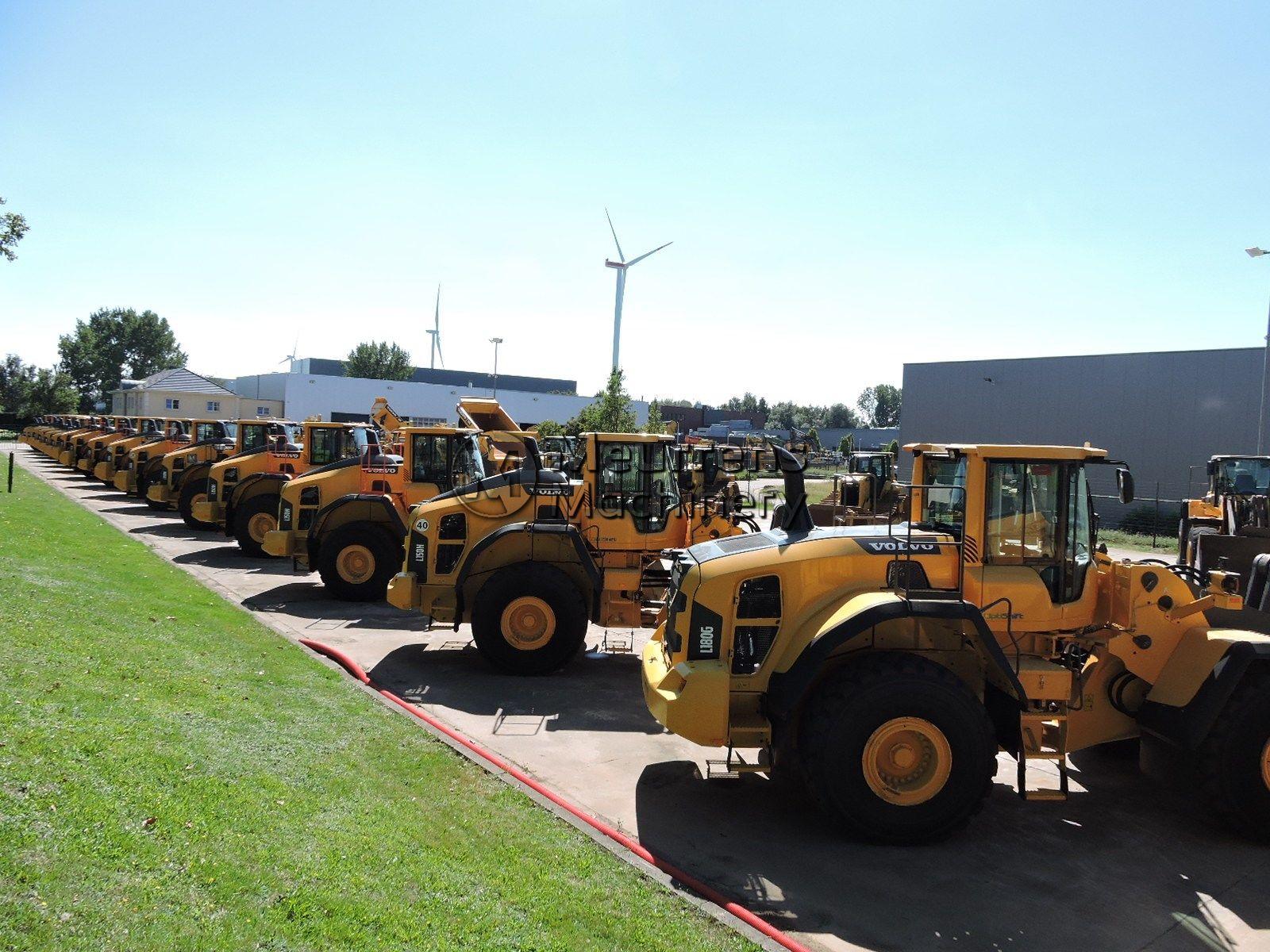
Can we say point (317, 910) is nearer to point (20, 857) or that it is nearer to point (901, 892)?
point (20, 857)

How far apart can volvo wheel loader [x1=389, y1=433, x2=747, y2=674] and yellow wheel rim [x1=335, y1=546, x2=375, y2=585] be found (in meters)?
3.21

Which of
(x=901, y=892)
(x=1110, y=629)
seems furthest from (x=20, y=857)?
(x=1110, y=629)

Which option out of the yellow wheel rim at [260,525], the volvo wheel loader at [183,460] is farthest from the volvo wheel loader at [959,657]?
the volvo wheel loader at [183,460]

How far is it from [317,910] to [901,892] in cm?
348

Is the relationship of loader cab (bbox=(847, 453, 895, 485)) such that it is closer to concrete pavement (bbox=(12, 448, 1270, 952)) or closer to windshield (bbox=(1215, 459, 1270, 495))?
windshield (bbox=(1215, 459, 1270, 495))

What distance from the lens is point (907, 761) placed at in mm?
6375

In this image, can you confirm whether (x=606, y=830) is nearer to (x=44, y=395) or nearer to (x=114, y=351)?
(x=44, y=395)

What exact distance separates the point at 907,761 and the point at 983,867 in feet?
2.73

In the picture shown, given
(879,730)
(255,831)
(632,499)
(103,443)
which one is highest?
(632,499)

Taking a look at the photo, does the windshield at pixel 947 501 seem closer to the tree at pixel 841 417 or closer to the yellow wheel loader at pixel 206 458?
the yellow wheel loader at pixel 206 458

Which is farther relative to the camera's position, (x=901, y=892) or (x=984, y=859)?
(x=984, y=859)

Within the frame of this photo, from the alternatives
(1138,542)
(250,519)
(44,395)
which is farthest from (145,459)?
(44,395)

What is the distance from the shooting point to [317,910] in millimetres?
4719

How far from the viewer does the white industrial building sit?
6519cm
